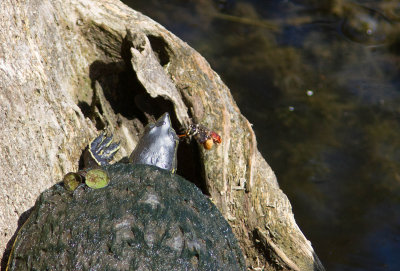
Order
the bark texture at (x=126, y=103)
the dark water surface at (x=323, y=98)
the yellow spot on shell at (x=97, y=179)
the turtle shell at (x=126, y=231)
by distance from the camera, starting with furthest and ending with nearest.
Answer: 1. the dark water surface at (x=323, y=98)
2. the bark texture at (x=126, y=103)
3. the yellow spot on shell at (x=97, y=179)
4. the turtle shell at (x=126, y=231)

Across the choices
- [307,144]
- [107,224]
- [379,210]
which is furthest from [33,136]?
[379,210]

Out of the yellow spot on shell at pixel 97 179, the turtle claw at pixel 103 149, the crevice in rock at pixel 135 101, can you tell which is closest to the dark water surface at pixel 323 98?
the crevice in rock at pixel 135 101

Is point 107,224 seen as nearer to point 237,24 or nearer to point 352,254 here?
point 352,254

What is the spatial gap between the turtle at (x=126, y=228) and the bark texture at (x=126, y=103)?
37 cm

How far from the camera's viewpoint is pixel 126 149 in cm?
245

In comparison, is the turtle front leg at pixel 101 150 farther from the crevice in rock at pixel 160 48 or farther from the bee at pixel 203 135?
the crevice in rock at pixel 160 48

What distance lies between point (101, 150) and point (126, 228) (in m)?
0.64

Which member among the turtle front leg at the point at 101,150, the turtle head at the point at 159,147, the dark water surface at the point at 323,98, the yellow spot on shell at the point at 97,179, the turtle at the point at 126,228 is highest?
the yellow spot on shell at the point at 97,179

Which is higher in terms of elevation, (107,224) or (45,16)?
(45,16)

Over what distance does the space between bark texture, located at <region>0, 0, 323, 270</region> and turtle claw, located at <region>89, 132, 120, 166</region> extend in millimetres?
103

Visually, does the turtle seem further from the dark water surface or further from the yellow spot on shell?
the dark water surface

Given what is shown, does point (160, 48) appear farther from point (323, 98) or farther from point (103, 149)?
point (323, 98)

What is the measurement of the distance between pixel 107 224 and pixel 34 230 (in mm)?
252

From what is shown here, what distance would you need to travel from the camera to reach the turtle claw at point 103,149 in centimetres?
217
